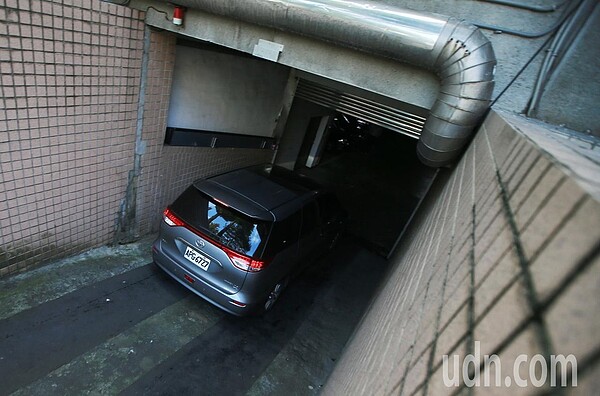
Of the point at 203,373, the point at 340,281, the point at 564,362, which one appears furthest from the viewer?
the point at 340,281

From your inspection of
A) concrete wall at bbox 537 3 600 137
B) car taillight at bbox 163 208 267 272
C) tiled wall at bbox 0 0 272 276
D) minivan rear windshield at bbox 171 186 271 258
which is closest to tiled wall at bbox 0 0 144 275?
tiled wall at bbox 0 0 272 276

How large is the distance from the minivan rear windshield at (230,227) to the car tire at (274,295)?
0.94 metres

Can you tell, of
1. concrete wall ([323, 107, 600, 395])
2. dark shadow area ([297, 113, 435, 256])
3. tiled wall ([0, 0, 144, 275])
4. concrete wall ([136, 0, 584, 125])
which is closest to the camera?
concrete wall ([323, 107, 600, 395])

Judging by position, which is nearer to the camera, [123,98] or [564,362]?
[564,362]

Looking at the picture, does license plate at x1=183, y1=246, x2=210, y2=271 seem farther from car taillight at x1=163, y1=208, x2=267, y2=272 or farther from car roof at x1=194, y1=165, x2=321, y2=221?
car roof at x1=194, y1=165, x2=321, y2=221

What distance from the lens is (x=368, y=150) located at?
16.5 m

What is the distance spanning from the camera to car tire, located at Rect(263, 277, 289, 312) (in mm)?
4721

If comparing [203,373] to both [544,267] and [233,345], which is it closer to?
[233,345]

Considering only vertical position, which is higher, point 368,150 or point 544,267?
point 544,267

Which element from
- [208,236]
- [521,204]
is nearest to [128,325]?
[208,236]

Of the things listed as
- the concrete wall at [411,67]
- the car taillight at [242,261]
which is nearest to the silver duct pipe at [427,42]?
the concrete wall at [411,67]

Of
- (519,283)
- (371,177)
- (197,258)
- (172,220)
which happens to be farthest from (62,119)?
(371,177)

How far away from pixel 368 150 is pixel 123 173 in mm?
13103

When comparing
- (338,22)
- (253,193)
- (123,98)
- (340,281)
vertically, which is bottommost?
(340,281)
